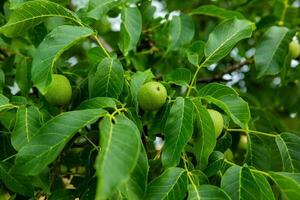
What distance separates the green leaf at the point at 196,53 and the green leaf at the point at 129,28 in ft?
0.63

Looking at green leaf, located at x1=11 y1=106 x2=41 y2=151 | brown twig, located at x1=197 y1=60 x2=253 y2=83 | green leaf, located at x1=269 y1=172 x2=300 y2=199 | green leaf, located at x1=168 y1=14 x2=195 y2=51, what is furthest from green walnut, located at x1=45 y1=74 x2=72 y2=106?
brown twig, located at x1=197 y1=60 x2=253 y2=83

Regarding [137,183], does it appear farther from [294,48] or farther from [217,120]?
[294,48]

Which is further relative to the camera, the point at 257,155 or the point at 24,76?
the point at 24,76

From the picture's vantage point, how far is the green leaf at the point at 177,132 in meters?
1.38

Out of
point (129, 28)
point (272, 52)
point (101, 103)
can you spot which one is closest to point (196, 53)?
point (129, 28)

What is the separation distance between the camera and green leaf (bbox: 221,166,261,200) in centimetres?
133

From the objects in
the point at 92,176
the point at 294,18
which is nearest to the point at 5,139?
the point at 92,176

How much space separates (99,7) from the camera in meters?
1.67

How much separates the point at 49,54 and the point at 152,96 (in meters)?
0.32

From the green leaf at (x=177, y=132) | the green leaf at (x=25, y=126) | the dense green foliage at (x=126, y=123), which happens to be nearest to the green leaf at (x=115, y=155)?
the dense green foliage at (x=126, y=123)

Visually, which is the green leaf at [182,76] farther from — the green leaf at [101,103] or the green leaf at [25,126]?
the green leaf at [25,126]

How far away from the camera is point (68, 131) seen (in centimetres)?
122

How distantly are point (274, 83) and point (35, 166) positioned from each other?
2.23 metres

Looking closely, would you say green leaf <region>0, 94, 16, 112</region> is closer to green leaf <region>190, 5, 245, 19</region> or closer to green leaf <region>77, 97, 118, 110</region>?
green leaf <region>77, 97, 118, 110</region>
